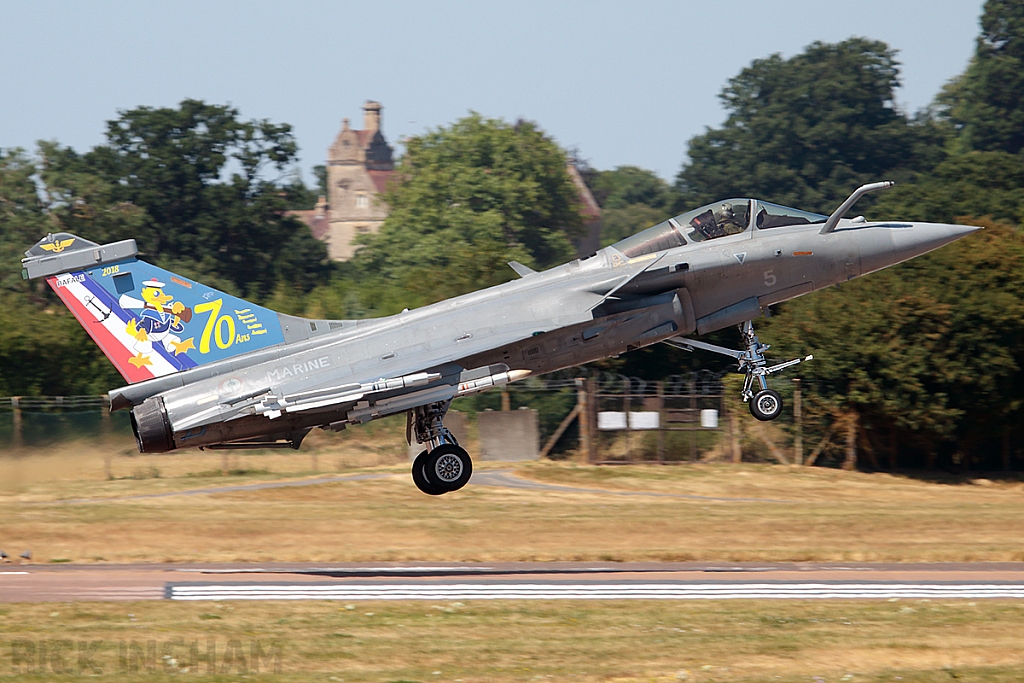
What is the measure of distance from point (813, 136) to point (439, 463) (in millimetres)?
88581

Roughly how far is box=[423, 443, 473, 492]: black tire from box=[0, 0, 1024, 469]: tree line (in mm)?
23294

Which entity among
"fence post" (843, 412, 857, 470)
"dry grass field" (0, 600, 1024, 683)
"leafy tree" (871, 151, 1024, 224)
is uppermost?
"leafy tree" (871, 151, 1024, 224)

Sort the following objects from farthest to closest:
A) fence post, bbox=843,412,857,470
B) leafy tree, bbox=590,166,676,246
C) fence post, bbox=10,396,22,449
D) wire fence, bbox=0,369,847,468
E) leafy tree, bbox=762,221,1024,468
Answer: leafy tree, bbox=590,166,676,246, leafy tree, bbox=762,221,1024,468, fence post, bbox=843,412,857,470, wire fence, bbox=0,369,847,468, fence post, bbox=10,396,22,449

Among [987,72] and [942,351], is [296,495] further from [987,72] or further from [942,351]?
[987,72]

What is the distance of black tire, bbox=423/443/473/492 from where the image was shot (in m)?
20.5

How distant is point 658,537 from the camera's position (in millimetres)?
29125

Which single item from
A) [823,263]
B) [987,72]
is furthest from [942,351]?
[987,72]

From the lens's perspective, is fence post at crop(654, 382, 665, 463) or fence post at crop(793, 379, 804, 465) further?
fence post at crop(793, 379, 804, 465)

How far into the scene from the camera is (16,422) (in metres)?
33.0

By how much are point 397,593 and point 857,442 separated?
22886 millimetres

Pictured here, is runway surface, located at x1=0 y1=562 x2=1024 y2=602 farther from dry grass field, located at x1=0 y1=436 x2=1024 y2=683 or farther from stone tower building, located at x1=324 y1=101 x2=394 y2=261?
stone tower building, located at x1=324 y1=101 x2=394 y2=261

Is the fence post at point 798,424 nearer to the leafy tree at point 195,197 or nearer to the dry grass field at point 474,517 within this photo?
the dry grass field at point 474,517

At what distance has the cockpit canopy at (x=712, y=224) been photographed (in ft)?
66.6

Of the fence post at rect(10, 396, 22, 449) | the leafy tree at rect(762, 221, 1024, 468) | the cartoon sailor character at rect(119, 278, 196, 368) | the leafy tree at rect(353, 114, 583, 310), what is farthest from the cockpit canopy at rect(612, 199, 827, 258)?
the leafy tree at rect(353, 114, 583, 310)
